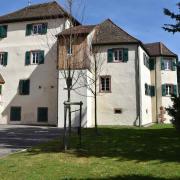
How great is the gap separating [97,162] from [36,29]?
26.1 meters

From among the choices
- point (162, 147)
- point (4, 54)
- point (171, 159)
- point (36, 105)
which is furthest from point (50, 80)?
point (171, 159)

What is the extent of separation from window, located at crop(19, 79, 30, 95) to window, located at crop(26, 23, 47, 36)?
205 inches

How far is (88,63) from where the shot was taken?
32.3 m

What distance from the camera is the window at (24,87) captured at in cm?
3566

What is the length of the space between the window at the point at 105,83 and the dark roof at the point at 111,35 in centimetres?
359

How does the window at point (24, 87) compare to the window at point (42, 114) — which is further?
the window at point (24, 87)

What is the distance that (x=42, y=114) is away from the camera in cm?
3494

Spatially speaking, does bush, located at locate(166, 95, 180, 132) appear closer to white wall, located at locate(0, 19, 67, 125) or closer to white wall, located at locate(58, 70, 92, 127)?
white wall, located at locate(58, 70, 92, 127)

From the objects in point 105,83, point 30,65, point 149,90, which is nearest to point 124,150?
point 105,83

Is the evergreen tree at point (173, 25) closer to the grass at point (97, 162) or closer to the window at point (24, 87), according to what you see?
the grass at point (97, 162)

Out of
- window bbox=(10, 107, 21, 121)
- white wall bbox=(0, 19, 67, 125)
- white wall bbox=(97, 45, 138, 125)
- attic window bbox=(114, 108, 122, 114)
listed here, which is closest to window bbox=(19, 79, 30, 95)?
white wall bbox=(0, 19, 67, 125)

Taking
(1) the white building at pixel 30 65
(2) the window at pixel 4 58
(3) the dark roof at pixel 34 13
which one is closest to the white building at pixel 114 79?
(1) the white building at pixel 30 65

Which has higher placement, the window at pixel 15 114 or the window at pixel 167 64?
the window at pixel 167 64

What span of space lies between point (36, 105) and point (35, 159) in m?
22.6
